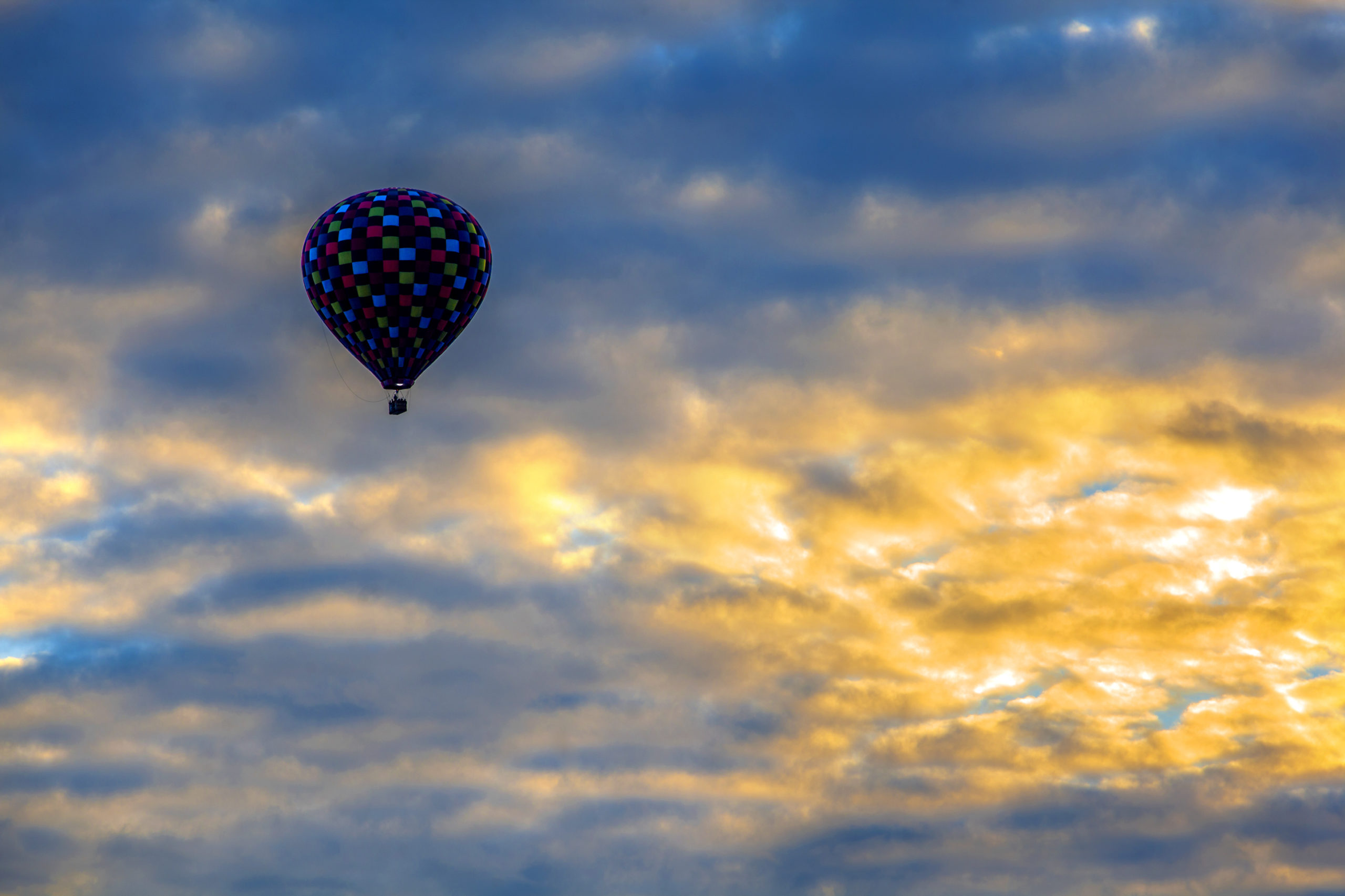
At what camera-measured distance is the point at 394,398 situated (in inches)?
5207

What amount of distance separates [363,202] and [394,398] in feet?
48.7

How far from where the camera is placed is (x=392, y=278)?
433ft

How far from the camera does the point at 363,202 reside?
13438 centimetres

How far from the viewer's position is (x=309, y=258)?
135500 millimetres

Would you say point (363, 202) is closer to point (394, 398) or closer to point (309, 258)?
point (309, 258)

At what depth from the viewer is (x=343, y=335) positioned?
134 metres

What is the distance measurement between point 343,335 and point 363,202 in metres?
9.89

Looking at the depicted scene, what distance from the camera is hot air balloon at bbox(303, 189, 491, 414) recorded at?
132 metres

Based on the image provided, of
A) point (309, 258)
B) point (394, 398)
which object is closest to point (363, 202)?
point (309, 258)

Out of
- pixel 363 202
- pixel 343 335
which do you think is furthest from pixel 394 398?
pixel 363 202

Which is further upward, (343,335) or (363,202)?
(363,202)

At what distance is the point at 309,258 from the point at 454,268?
36.1 ft

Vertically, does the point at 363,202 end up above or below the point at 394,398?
above

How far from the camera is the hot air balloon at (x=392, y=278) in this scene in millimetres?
132375
